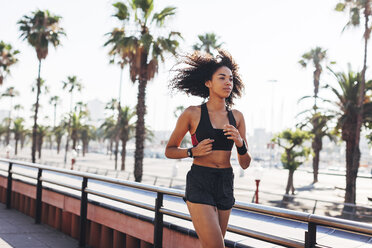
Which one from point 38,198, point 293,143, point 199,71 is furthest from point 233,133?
point 293,143

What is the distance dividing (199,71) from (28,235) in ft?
13.7

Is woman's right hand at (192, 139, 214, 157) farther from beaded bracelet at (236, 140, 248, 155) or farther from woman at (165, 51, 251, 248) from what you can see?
beaded bracelet at (236, 140, 248, 155)

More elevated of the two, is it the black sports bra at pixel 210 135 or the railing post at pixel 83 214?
the black sports bra at pixel 210 135

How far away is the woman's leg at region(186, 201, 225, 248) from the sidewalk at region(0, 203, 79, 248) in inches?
133

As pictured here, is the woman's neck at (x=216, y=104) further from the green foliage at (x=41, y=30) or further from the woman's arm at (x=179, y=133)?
the green foliage at (x=41, y=30)

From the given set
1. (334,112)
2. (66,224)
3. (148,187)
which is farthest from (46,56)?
(148,187)

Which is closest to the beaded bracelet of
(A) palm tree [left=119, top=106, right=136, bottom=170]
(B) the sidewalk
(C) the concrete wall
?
(C) the concrete wall

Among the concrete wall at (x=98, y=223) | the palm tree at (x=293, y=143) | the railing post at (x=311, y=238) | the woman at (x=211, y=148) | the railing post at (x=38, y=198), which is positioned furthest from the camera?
the palm tree at (x=293, y=143)

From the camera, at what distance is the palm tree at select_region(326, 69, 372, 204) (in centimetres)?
2000

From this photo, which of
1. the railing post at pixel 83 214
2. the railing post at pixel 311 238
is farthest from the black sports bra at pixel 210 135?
the railing post at pixel 83 214

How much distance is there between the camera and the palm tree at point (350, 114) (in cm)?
2000

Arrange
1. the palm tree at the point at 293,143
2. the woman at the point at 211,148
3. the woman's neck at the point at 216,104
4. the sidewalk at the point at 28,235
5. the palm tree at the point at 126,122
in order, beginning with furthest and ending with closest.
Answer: the palm tree at the point at 126,122, the palm tree at the point at 293,143, the sidewalk at the point at 28,235, the woman's neck at the point at 216,104, the woman at the point at 211,148

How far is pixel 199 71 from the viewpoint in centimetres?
310

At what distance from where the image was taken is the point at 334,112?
20875mm
